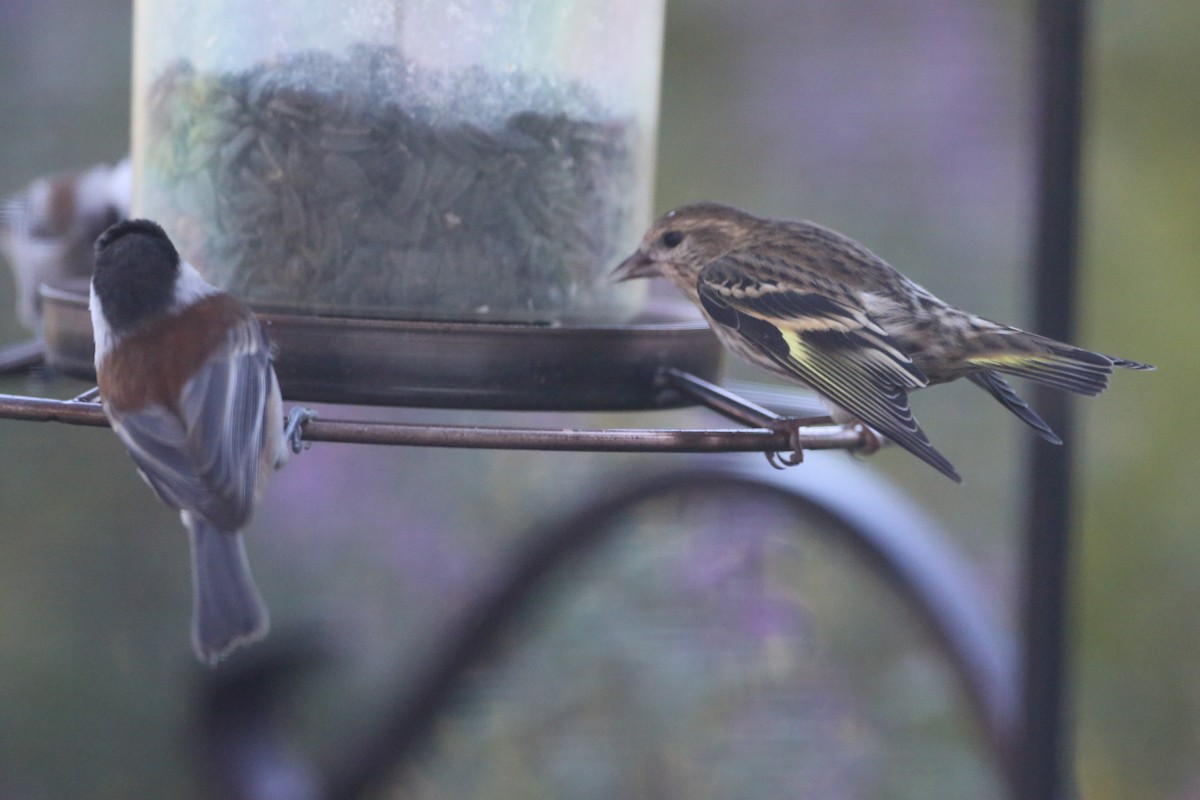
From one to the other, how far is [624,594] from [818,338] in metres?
2.07

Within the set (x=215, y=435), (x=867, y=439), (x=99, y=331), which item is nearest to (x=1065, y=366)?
(x=867, y=439)

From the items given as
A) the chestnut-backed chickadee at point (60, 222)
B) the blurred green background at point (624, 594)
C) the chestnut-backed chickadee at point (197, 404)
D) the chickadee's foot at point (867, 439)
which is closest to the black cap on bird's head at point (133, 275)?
the chestnut-backed chickadee at point (197, 404)

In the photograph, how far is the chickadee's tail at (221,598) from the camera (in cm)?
267

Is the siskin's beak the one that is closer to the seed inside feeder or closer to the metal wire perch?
the seed inside feeder

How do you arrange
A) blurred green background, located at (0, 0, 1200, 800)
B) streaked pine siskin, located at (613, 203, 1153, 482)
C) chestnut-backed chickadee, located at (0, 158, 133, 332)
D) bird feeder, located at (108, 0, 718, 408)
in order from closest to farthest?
streaked pine siskin, located at (613, 203, 1153, 482) < bird feeder, located at (108, 0, 718, 408) < chestnut-backed chickadee, located at (0, 158, 133, 332) < blurred green background, located at (0, 0, 1200, 800)

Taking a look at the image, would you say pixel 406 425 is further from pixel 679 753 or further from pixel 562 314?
pixel 679 753

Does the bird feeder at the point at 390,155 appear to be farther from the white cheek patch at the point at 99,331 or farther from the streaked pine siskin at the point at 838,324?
the white cheek patch at the point at 99,331

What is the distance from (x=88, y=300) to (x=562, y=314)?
1.06 m

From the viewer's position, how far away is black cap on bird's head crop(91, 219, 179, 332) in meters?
2.97

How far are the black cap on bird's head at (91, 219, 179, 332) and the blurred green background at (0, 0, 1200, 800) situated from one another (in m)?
2.22

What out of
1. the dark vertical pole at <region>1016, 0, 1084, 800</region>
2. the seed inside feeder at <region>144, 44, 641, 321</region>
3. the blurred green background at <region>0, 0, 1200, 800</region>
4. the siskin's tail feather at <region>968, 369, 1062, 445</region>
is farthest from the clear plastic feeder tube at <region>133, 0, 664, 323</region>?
the blurred green background at <region>0, 0, 1200, 800</region>

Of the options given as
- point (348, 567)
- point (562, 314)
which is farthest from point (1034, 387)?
point (348, 567)

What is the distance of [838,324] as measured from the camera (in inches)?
133

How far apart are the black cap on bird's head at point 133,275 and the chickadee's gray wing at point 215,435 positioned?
0.24 metres
